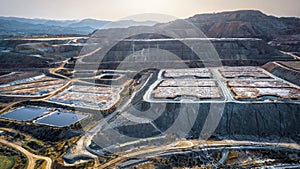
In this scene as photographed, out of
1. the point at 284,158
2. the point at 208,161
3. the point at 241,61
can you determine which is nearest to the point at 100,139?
the point at 208,161

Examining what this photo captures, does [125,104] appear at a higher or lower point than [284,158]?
higher

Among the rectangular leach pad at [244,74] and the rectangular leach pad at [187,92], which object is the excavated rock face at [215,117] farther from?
the rectangular leach pad at [244,74]

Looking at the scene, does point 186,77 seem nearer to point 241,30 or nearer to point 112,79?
point 112,79

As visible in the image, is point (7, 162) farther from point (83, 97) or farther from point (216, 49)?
point (216, 49)

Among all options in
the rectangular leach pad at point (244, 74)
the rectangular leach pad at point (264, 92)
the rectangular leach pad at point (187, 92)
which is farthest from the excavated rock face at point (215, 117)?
the rectangular leach pad at point (244, 74)

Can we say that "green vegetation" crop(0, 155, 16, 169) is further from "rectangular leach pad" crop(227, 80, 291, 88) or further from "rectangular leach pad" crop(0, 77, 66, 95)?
"rectangular leach pad" crop(227, 80, 291, 88)
